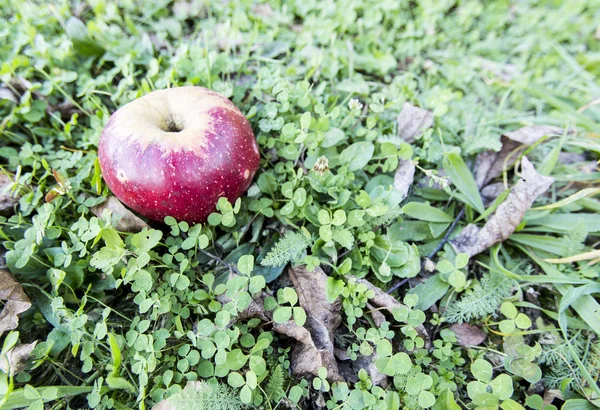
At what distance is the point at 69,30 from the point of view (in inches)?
96.8

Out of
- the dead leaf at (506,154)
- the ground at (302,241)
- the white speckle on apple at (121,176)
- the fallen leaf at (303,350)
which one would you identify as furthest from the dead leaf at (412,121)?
the white speckle on apple at (121,176)

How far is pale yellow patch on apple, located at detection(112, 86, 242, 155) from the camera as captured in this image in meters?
1.66

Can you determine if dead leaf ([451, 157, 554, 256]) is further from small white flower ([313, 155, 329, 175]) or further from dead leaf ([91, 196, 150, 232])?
dead leaf ([91, 196, 150, 232])

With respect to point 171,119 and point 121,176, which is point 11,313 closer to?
point 121,176

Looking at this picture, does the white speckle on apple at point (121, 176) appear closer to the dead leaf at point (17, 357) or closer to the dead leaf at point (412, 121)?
the dead leaf at point (17, 357)

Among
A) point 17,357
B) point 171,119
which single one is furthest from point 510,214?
point 17,357

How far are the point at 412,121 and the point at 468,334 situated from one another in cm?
119

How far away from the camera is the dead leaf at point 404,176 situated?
2.04 metres

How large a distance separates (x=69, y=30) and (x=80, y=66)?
0.73 feet

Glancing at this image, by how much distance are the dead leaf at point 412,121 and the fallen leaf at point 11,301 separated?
79.7 inches

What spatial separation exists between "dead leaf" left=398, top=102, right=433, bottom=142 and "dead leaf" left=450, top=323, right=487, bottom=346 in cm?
104

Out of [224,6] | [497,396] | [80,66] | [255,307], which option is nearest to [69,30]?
[80,66]

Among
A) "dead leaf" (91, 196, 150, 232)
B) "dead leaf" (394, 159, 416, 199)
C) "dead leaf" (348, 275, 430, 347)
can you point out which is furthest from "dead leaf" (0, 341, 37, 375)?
"dead leaf" (394, 159, 416, 199)

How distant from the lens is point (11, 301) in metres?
1.66
